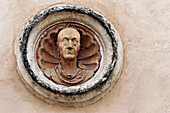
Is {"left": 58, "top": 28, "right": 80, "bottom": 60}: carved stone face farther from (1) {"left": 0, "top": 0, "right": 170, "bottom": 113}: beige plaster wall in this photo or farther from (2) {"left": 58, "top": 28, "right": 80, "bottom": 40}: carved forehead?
(1) {"left": 0, "top": 0, "right": 170, "bottom": 113}: beige plaster wall

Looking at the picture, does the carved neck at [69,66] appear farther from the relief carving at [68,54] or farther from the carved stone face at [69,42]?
the carved stone face at [69,42]

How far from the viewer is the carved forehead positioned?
5066mm

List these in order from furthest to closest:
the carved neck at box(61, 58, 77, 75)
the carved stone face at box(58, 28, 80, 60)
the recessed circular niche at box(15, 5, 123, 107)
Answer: the carved neck at box(61, 58, 77, 75)
the carved stone face at box(58, 28, 80, 60)
the recessed circular niche at box(15, 5, 123, 107)

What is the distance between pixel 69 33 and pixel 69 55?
0.89ft

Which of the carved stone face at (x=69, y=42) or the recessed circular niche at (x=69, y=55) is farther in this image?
the carved stone face at (x=69, y=42)

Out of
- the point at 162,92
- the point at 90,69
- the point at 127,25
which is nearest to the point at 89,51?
the point at 90,69

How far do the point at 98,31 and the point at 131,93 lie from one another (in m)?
0.88

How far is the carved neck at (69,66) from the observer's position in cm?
520

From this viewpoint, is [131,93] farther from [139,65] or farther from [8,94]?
[8,94]

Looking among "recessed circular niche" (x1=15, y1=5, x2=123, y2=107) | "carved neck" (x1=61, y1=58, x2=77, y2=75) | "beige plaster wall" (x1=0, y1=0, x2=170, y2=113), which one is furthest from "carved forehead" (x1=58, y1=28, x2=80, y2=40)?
"beige plaster wall" (x1=0, y1=0, x2=170, y2=113)

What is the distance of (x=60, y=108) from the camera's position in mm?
4969

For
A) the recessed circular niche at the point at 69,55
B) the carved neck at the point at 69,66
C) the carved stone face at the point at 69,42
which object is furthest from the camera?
the carved neck at the point at 69,66

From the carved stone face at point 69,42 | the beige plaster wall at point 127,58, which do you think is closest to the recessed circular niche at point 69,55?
the carved stone face at point 69,42

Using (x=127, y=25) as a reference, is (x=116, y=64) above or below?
below
